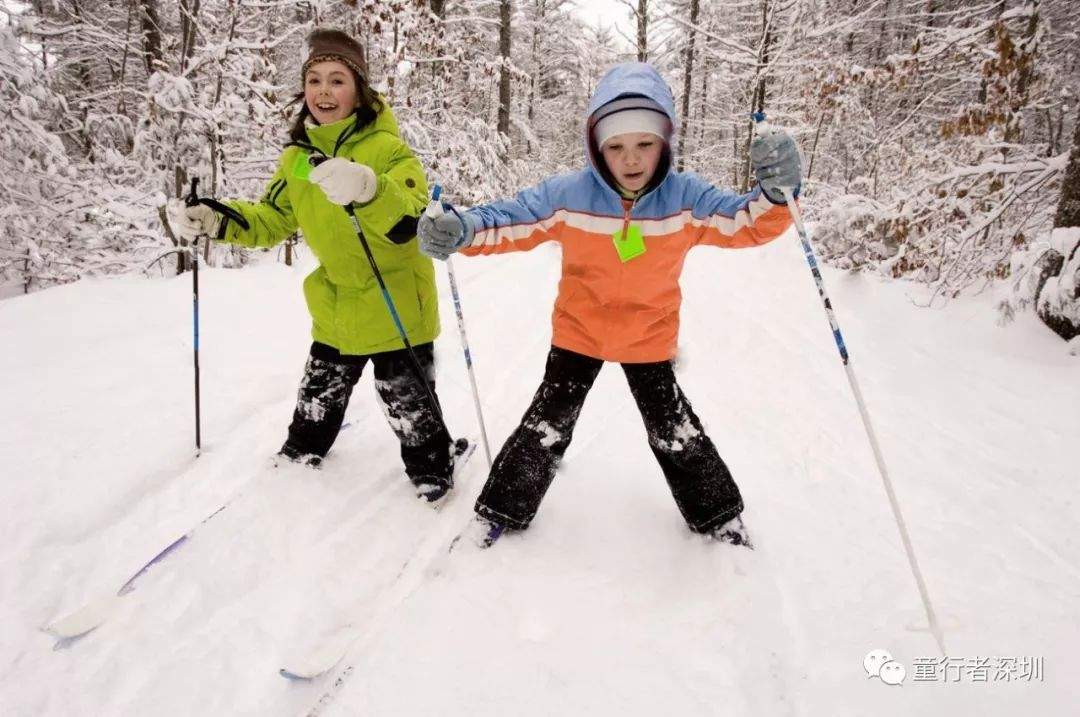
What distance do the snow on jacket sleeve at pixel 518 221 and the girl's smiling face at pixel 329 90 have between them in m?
1.00

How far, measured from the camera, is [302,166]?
9.51ft

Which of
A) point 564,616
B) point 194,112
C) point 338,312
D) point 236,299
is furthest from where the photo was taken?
point 194,112

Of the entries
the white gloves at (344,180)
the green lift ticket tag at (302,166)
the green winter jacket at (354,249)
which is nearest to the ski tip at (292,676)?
the green winter jacket at (354,249)

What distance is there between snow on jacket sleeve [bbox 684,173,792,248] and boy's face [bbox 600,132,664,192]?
0.23m

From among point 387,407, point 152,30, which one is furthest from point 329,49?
point 152,30

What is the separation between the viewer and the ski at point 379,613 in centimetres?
196

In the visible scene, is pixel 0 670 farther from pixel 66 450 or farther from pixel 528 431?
pixel 528 431

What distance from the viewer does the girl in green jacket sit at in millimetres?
2768

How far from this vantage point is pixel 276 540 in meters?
2.72

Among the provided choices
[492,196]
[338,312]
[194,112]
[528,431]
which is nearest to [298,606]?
[528,431]

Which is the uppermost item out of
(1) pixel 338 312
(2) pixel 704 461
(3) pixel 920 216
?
(3) pixel 920 216

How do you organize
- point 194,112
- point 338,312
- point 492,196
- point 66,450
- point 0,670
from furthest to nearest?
1. point 492,196
2. point 194,112
3. point 66,450
4. point 338,312
5. point 0,670

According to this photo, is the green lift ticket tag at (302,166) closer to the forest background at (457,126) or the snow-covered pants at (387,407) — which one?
the snow-covered pants at (387,407)

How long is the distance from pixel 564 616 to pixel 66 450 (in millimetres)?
3156
